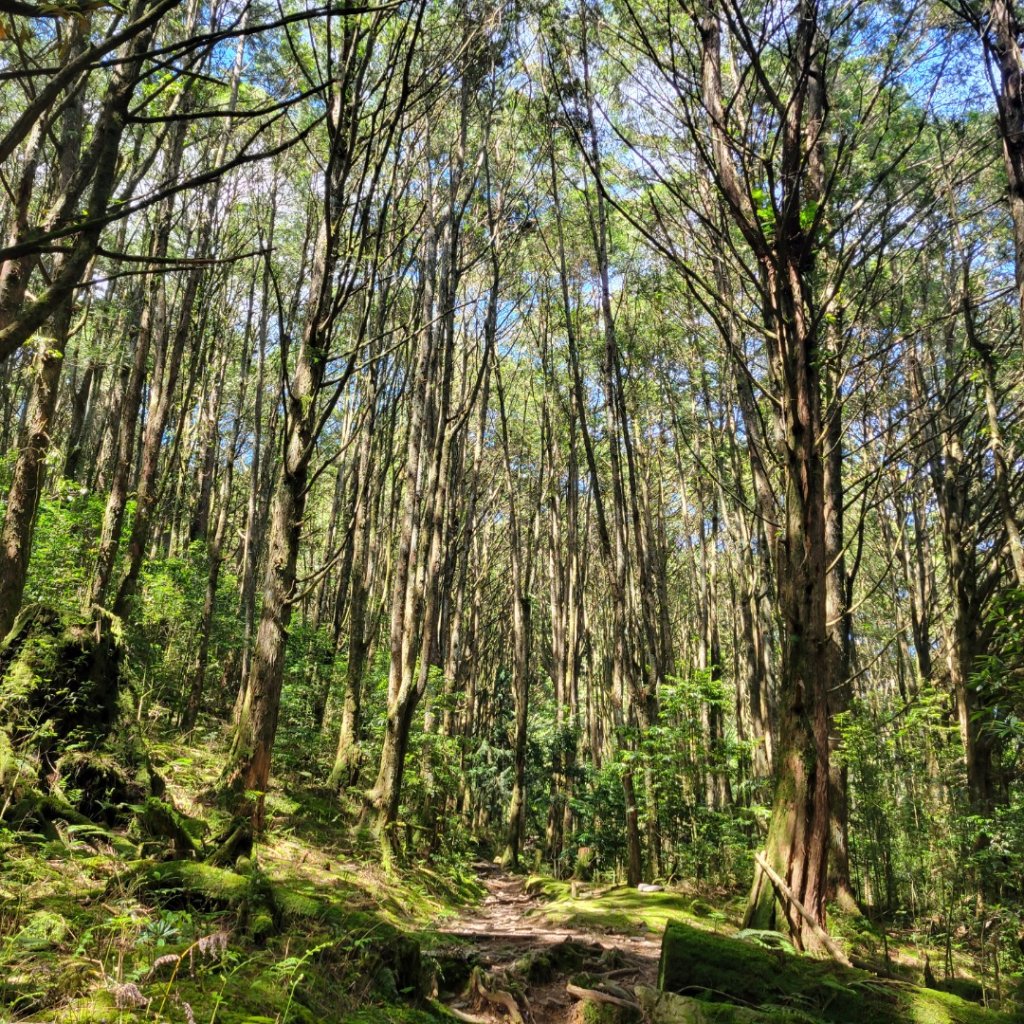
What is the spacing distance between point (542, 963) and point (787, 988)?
179cm

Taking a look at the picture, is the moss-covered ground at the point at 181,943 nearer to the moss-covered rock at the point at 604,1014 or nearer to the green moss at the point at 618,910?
the moss-covered rock at the point at 604,1014

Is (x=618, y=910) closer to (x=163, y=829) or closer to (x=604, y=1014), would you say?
(x=604, y=1014)

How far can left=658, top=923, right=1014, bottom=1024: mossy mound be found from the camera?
329 cm

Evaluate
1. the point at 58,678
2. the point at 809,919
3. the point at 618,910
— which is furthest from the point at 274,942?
the point at 618,910

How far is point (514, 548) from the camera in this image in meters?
12.8

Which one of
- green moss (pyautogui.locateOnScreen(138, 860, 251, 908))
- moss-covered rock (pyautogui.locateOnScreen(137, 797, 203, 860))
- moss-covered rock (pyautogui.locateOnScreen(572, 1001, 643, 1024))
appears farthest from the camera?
moss-covered rock (pyautogui.locateOnScreen(137, 797, 203, 860))

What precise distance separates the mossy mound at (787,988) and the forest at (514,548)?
0.10 feet

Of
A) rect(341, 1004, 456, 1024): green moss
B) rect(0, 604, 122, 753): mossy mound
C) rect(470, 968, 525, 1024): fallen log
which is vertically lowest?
rect(470, 968, 525, 1024): fallen log

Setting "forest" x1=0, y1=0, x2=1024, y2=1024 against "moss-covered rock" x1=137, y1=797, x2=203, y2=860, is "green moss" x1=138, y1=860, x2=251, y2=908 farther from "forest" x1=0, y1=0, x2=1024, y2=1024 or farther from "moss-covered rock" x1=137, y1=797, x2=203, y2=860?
"moss-covered rock" x1=137, y1=797, x2=203, y2=860

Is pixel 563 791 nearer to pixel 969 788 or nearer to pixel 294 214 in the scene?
pixel 969 788

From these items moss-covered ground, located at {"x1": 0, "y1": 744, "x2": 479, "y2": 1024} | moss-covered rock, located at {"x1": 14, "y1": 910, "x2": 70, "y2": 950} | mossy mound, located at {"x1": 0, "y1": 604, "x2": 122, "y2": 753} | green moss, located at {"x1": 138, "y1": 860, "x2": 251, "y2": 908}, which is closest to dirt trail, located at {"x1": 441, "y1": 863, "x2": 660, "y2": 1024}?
moss-covered ground, located at {"x1": 0, "y1": 744, "x2": 479, "y2": 1024}

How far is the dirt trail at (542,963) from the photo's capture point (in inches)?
159

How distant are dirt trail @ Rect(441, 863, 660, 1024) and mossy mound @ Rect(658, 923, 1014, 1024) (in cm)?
58

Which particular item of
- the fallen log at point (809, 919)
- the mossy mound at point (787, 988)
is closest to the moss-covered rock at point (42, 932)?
the mossy mound at point (787, 988)
